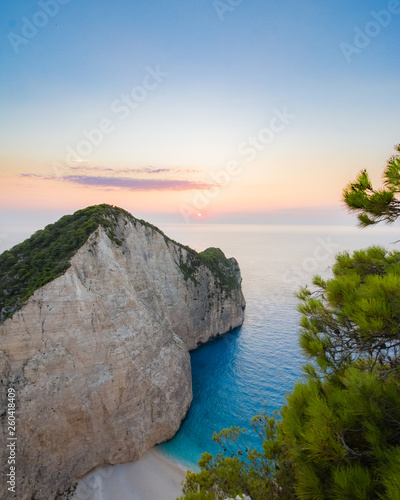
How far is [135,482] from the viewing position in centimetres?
1720

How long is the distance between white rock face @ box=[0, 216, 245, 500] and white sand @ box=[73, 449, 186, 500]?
57cm

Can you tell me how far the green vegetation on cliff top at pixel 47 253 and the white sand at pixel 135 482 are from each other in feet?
38.8

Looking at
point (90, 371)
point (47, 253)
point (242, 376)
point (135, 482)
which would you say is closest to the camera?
point (90, 371)

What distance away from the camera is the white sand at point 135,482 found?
1625 centimetres

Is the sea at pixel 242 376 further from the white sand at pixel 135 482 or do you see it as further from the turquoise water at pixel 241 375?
the white sand at pixel 135 482

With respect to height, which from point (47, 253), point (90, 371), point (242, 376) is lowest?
point (242, 376)

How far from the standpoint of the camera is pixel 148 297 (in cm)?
2355

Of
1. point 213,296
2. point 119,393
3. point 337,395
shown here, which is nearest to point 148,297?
point 119,393

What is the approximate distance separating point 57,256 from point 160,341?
10.4 m

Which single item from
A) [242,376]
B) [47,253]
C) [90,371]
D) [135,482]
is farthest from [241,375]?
[47,253]

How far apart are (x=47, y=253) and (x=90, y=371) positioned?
28.9ft

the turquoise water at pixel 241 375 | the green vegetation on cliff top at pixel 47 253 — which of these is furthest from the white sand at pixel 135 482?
the green vegetation on cliff top at pixel 47 253

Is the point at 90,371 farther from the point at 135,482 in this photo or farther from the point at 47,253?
the point at 47,253

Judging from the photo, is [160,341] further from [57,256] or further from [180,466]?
[57,256]
